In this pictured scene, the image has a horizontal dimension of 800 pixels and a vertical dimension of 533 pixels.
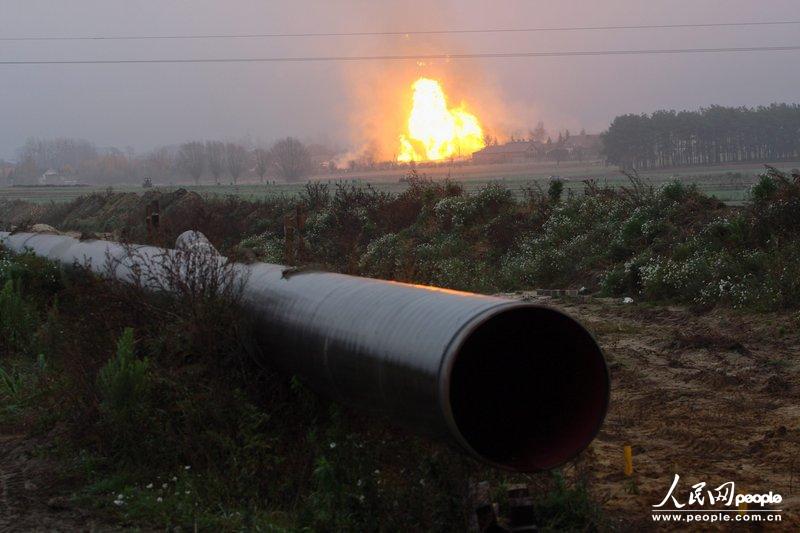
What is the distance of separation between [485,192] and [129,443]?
21.5m

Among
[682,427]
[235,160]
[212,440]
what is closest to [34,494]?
[212,440]

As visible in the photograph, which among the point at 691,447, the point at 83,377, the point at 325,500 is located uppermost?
the point at 83,377

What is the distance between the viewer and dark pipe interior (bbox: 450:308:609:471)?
6160mm

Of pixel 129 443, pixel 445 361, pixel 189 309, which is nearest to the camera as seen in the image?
pixel 445 361

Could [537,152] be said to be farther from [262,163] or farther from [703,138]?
[262,163]

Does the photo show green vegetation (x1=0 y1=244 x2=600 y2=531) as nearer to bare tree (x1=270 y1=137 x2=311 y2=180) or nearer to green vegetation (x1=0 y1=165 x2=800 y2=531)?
green vegetation (x1=0 y1=165 x2=800 y2=531)

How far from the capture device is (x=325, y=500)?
648cm

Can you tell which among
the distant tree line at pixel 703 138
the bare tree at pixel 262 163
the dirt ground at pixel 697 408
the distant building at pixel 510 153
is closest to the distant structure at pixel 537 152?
the distant building at pixel 510 153

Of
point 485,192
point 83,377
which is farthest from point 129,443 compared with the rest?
point 485,192

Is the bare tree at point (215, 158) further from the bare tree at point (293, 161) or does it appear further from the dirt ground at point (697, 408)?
the dirt ground at point (697, 408)

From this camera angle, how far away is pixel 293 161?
137000 millimetres

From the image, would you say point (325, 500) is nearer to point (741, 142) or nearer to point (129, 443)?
point (129, 443)

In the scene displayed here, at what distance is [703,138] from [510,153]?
31.7 meters

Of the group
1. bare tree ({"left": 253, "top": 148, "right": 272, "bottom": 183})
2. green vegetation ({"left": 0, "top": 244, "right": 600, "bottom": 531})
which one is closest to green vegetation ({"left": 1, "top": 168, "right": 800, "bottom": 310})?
green vegetation ({"left": 0, "top": 244, "right": 600, "bottom": 531})
